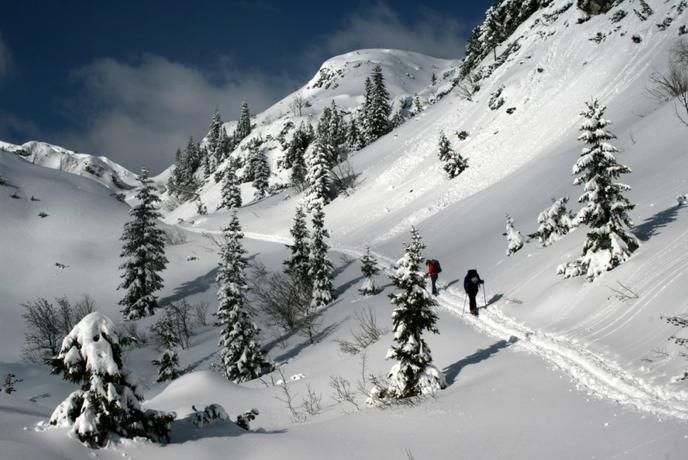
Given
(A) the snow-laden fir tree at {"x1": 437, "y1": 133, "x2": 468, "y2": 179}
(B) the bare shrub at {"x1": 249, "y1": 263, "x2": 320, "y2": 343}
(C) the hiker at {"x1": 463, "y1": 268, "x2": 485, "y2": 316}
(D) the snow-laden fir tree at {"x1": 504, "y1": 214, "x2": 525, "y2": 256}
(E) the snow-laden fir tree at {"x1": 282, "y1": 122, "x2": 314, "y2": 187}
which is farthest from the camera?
(E) the snow-laden fir tree at {"x1": 282, "y1": 122, "x2": 314, "y2": 187}

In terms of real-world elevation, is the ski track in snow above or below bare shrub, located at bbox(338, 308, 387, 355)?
below

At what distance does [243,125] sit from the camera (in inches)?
5187

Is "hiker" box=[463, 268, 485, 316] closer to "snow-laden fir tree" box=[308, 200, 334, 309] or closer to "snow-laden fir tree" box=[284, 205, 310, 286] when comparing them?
"snow-laden fir tree" box=[308, 200, 334, 309]

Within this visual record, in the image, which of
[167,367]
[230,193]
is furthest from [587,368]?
[230,193]

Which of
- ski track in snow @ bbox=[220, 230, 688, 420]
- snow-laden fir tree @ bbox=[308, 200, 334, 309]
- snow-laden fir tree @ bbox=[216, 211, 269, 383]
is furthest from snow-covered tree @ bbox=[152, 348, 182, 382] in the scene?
ski track in snow @ bbox=[220, 230, 688, 420]

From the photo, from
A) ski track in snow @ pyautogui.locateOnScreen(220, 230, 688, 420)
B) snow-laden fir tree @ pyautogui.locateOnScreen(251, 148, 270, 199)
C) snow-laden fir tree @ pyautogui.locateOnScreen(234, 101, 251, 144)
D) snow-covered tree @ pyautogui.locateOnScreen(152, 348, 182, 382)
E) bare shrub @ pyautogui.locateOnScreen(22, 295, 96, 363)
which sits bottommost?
ski track in snow @ pyautogui.locateOnScreen(220, 230, 688, 420)

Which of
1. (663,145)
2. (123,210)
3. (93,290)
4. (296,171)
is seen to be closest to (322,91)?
(296,171)

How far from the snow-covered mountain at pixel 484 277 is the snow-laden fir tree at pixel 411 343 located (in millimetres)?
680

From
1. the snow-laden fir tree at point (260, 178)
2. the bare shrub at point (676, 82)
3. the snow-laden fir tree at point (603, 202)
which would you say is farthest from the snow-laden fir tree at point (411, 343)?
the snow-laden fir tree at point (260, 178)

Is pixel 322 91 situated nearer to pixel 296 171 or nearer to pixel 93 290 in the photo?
pixel 296 171

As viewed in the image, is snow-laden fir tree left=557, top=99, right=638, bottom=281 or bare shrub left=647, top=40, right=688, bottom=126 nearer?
snow-laden fir tree left=557, top=99, right=638, bottom=281

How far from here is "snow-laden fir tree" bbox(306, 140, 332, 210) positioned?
197 ft

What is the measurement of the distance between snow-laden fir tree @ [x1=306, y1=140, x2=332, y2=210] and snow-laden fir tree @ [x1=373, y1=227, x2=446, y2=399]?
162 ft

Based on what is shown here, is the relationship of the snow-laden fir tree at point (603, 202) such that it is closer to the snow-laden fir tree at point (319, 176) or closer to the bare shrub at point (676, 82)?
the bare shrub at point (676, 82)
